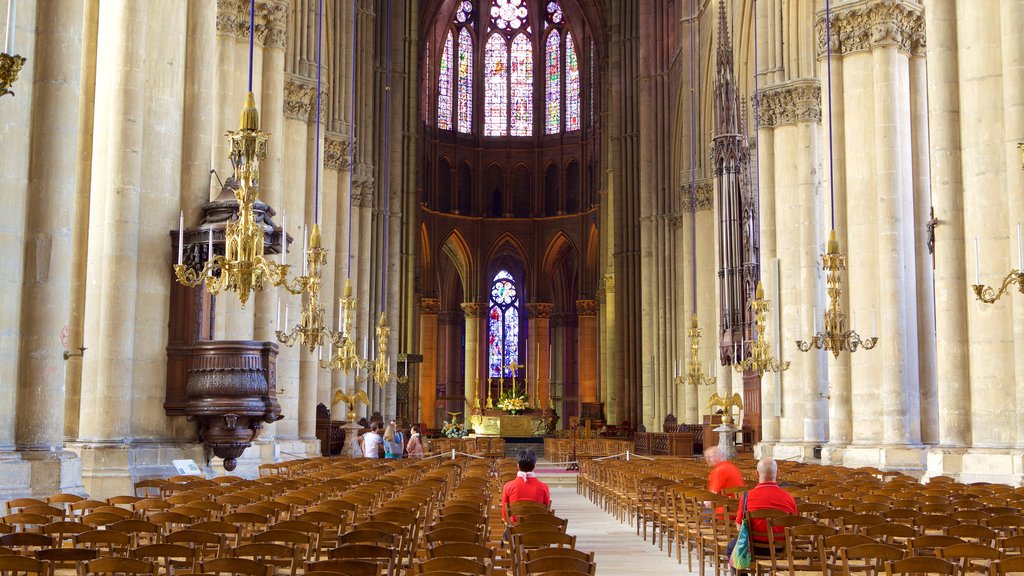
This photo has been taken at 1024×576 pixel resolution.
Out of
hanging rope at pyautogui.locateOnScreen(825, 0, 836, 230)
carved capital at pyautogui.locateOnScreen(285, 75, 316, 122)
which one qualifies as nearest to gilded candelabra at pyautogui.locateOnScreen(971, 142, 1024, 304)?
hanging rope at pyautogui.locateOnScreen(825, 0, 836, 230)

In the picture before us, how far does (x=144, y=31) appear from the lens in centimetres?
1612

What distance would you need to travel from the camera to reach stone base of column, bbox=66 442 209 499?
48.4 ft

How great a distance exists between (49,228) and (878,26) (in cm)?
1684

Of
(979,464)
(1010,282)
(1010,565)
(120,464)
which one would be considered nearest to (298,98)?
(120,464)

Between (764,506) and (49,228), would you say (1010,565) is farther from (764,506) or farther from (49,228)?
(49,228)

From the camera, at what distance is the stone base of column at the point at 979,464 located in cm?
1564

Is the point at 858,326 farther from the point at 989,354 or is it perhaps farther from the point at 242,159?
the point at 242,159

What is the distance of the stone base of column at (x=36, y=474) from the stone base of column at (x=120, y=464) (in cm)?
215

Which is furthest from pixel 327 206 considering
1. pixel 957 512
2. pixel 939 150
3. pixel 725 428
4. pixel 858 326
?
pixel 957 512

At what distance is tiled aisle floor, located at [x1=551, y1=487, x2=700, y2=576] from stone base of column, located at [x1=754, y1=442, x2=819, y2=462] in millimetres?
7071

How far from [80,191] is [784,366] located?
55.6ft

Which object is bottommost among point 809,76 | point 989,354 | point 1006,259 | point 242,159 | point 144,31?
point 989,354

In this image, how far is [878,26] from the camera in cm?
2306

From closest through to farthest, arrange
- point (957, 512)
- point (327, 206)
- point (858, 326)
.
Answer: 1. point (957, 512)
2. point (858, 326)
3. point (327, 206)
